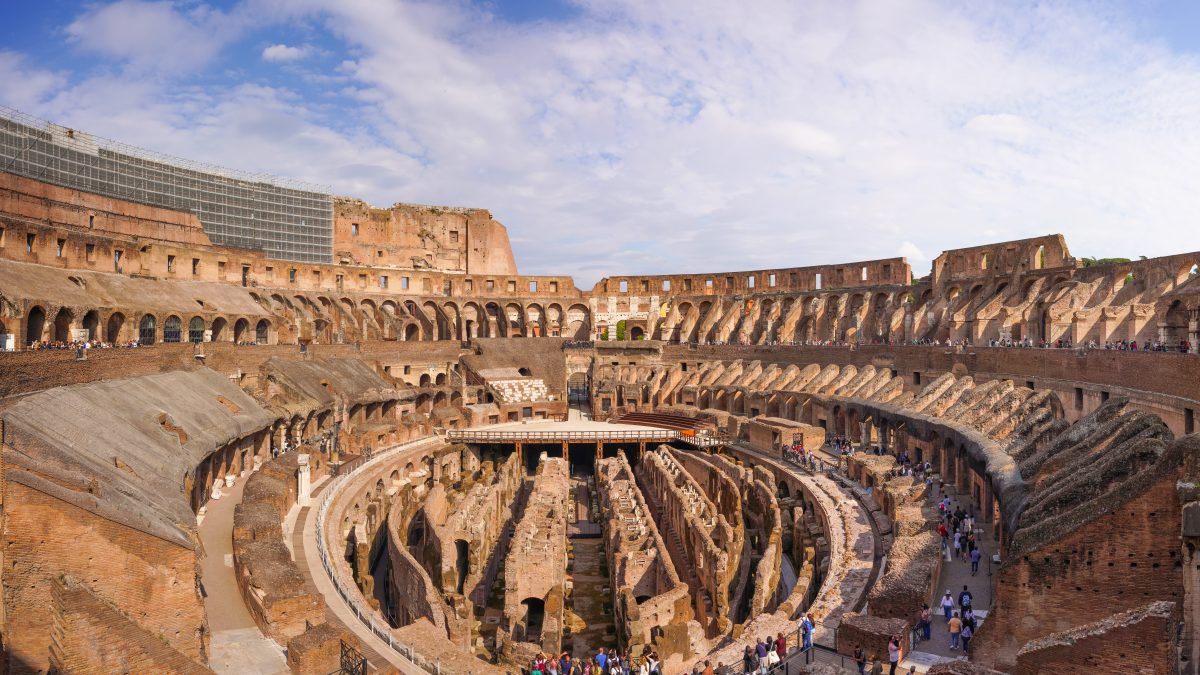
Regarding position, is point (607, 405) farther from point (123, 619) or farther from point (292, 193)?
point (123, 619)

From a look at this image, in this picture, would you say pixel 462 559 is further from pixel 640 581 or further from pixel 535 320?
pixel 535 320

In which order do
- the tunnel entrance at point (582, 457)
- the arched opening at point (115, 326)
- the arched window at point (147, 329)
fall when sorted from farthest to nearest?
the tunnel entrance at point (582, 457) → the arched window at point (147, 329) → the arched opening at point (115, 326)

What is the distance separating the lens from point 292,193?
53.7m

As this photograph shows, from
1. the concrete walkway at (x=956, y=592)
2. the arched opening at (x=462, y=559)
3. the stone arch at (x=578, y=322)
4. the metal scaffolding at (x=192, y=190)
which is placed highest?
the metal scaffolding at (x=192, y=190)

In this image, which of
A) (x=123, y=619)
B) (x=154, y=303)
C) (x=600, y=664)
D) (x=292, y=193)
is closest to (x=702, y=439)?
(x=600, y=664)

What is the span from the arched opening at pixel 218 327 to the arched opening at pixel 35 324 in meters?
10.5

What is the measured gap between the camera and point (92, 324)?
3044cm

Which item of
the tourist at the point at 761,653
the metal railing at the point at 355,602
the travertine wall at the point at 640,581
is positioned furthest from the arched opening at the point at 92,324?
the tourist at the point at 761,653

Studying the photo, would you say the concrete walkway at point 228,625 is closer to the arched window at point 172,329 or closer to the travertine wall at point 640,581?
the travertine wall at point 640,581

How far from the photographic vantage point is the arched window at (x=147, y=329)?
33125 mm

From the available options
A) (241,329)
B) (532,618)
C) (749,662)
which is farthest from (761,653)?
(241,329)

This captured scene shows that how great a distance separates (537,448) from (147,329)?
782 inches

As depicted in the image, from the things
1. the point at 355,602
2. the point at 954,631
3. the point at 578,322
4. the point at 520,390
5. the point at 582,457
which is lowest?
the point at 582,457

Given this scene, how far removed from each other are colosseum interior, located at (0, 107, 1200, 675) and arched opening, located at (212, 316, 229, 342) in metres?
0.17
